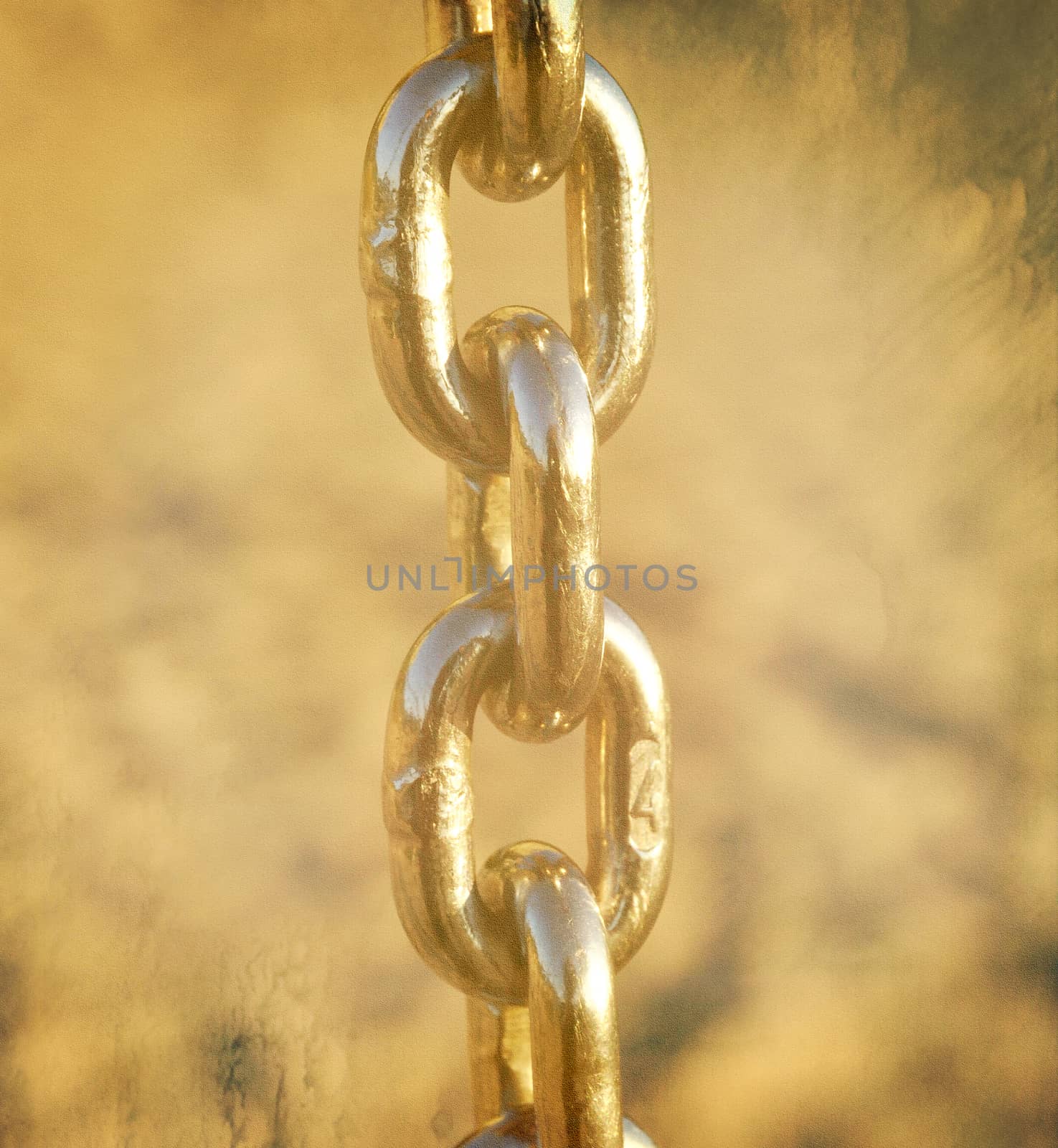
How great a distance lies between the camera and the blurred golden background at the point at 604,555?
662 millimetres

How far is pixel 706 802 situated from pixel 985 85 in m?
0.55

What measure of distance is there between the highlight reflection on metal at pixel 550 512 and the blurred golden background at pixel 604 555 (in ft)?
1.23

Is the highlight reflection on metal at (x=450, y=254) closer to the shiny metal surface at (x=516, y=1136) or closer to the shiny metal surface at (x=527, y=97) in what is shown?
the shiny metal surface at (x=527, y=97)

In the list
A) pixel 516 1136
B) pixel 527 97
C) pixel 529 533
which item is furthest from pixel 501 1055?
pixel 527 97

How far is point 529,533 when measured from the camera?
34cm

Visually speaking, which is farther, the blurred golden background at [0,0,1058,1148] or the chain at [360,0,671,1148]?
the blurred golden background at [0,0,1058,1148]

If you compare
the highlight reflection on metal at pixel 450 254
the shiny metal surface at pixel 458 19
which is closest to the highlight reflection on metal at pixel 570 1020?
the highlight reflection on metal at pixel 450 254

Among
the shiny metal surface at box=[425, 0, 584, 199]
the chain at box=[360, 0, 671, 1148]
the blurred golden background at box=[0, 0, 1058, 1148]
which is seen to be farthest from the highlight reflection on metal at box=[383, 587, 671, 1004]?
the blurred golden background at box=[0, 0, 1058, 1148]

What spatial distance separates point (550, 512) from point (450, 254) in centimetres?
10

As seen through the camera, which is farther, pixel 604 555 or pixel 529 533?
pixel 604 555

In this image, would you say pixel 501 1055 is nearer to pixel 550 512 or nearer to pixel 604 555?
pixel 550 512

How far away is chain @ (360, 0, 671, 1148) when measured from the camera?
343 millimetres

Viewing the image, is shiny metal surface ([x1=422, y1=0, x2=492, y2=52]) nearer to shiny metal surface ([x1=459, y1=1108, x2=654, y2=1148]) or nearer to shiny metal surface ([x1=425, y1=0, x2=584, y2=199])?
shiny metal surface ([x1=425, y1=0, x2=584, y2=199])

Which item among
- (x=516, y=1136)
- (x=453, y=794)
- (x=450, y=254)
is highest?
(x=450, y=254)
